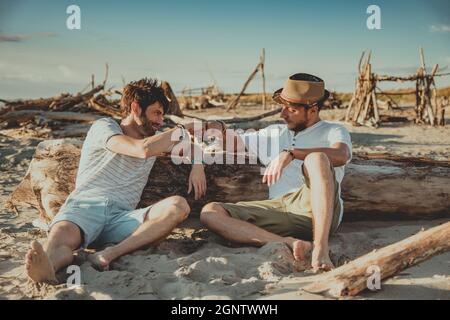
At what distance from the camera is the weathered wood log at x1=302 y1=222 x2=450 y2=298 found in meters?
2.92

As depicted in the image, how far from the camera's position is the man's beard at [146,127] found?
Result: 4090 millimetres

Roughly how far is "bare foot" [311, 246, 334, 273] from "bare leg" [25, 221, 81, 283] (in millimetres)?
1598

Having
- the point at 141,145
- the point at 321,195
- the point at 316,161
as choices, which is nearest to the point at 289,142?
the point at 316,161

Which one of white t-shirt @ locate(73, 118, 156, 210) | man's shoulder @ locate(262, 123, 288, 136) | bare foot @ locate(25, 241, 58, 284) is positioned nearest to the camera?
bare foot @ locate(25, 241, 58, 284)

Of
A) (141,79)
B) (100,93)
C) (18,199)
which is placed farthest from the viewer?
(100,93)

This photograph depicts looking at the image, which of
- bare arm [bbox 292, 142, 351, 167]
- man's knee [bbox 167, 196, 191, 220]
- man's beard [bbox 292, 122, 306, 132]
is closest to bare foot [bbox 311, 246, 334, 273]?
bare arm [bbox 292, 142, 351, 167]

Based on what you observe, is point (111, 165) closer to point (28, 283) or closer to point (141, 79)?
point (141, 79)

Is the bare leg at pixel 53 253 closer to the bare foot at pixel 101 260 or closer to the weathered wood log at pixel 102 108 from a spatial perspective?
the bare foot at pixel 101 260

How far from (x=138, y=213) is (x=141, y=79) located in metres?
1.04

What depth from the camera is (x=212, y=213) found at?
4.12m

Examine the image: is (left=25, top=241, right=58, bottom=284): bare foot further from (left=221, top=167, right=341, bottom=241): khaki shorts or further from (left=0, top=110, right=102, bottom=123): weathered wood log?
(left=0, top=110, right=102, bottom=123): weathered wood log

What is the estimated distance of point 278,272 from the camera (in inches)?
136
